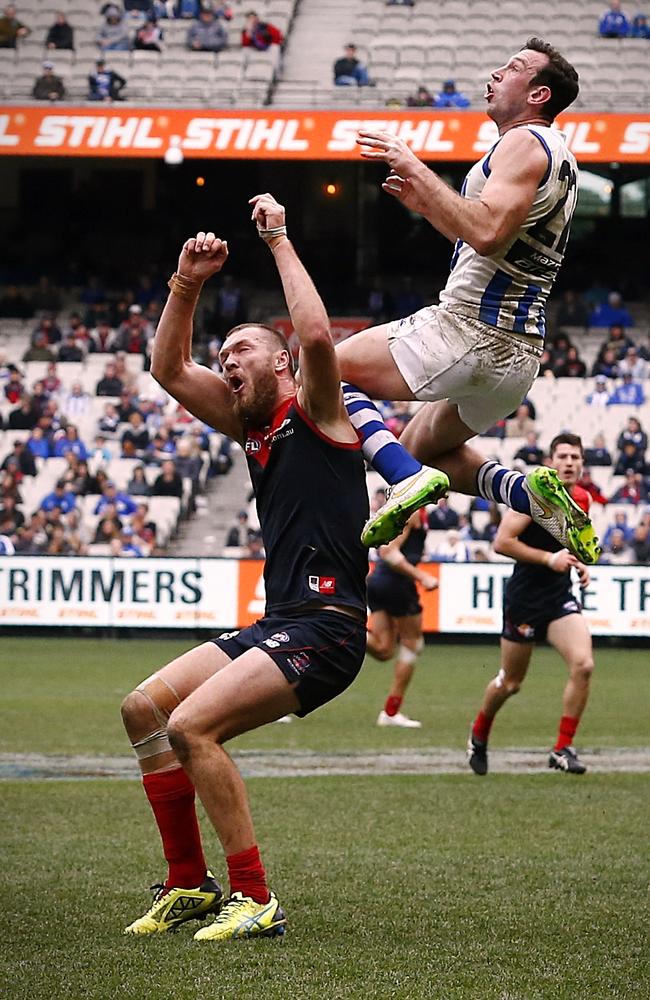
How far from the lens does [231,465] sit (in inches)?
1037

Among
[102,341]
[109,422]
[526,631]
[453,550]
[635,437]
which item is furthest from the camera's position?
[102,341]

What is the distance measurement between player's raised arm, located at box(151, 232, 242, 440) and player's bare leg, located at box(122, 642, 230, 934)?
974 mm

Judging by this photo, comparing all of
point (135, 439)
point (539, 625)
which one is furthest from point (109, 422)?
point (539, 625)

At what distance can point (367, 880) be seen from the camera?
280 inches

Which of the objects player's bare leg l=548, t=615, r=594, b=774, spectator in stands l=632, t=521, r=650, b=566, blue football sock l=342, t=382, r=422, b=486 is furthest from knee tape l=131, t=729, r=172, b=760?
spectator in stands l=632, t=521, r=650, b=566

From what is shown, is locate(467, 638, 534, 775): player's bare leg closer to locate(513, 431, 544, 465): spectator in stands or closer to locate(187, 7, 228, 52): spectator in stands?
locate(513, 431, 544, 465): spectator in stands

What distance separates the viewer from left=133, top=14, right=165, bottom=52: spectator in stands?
29.3 m

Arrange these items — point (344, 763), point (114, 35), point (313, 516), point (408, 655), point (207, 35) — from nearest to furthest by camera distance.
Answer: point (313, 516) < point (344, 763) < point (408, 655) < point (207, 35) < point (114, 35)

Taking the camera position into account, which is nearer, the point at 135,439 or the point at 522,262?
the point at 522,262

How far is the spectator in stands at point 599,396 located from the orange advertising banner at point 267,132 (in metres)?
3.80

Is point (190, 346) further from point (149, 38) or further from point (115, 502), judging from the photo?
point (149, 38)

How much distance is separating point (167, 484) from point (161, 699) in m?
18.4

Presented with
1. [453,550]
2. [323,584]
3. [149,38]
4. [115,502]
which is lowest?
[453,550]

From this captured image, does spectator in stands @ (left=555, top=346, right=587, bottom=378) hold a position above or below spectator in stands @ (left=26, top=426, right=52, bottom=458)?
above
